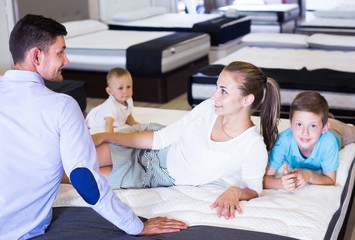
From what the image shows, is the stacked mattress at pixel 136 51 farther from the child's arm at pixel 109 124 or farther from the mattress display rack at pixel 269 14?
the mattress display rack at pixel 269 14

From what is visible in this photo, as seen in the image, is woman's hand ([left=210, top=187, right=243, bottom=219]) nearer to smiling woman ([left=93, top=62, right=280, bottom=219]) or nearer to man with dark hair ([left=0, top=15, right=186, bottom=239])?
smiling woman ([left=93, top=62, right=280, bottom=219])

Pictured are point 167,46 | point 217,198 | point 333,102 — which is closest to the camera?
point 217,198

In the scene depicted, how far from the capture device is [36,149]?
1.27 metres

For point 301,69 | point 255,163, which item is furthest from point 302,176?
point 301,69

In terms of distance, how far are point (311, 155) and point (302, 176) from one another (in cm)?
12

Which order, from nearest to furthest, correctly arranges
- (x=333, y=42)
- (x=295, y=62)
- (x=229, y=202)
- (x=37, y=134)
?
(x=37, y=134) → (x=229, y=202) → (x=295, y=62) → (x=333, y=42)

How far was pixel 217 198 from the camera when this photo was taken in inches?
65.5

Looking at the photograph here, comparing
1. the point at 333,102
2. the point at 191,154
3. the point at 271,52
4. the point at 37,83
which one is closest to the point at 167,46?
the point at 271,52

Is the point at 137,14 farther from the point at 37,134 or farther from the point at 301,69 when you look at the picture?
the point at 37,134

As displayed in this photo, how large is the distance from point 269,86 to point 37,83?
2.73 feet

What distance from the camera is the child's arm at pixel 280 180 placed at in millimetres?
1682

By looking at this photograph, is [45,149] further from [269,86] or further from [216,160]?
[269,86]

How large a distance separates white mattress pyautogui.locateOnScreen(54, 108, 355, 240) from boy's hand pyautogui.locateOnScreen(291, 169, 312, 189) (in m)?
0.04

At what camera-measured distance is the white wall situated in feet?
13.4
